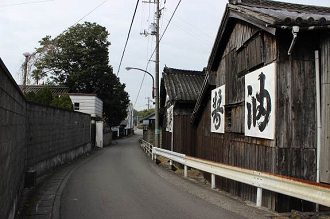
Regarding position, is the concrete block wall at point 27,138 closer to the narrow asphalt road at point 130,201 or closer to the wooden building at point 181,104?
the narrow asphalt road at point 130,201

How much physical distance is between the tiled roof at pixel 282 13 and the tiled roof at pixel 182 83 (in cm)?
938

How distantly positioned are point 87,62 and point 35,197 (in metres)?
34.0

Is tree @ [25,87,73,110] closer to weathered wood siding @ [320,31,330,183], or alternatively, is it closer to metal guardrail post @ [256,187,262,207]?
metal guardrail post @ [256,187,262,207]

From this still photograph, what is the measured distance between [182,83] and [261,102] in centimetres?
1321

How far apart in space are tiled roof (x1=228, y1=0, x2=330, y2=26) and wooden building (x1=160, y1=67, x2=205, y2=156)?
740cm

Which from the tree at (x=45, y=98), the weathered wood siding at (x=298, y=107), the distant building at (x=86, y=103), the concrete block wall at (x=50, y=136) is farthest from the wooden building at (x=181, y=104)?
the distant building at (x=86, y=103)

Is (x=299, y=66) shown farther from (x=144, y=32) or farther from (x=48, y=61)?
(x=48, y=61)

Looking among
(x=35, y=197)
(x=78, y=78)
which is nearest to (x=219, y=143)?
(x=35, y=197)

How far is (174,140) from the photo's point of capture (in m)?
17.9

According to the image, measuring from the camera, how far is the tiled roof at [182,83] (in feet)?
61.0

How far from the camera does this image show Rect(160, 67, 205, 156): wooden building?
15.7 metres

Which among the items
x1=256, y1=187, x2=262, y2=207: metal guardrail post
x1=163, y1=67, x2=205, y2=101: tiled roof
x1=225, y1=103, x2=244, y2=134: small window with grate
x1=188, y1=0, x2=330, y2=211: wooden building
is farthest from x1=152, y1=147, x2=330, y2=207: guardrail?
x1=163, y1=67, x2=205, y2=101: tiled roof

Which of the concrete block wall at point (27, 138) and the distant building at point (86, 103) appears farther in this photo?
the distant building at point (86, 103)

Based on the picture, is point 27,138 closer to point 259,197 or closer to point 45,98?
point 259,197
